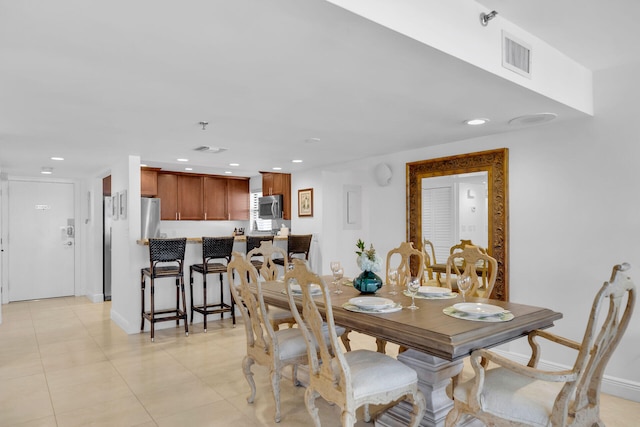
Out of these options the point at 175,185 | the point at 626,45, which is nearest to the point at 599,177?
the point at 626,45

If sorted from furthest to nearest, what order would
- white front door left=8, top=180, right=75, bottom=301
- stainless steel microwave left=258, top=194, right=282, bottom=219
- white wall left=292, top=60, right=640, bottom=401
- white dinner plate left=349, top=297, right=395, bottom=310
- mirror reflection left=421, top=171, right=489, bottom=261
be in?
1. stainless steel microwave left=258, top=194, right=282, bottom=219
2. white front door left=8, top=180, right=75, bottom=301
3. mirror reflection left=421, top=171, right=489, bottom=261
4. white wall left=292, top=60, right=640, bottom=401
5. white dinner plate left=349, top=297, right=395, bottom=310

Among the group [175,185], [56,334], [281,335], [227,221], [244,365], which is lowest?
[56,334]

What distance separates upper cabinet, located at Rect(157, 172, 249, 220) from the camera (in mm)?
7242

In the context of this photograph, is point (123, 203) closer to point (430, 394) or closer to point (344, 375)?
point (344, 375)

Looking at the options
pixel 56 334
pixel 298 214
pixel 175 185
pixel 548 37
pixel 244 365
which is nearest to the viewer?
pixel 548 37

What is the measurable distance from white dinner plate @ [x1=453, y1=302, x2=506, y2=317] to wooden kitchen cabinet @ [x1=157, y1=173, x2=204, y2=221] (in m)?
6.04

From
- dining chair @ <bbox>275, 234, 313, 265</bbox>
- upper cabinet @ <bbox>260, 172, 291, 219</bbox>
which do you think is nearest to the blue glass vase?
dining chair @ <bbox>275, 234, 313, 265</bbox>

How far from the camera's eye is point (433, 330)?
74.8 inches

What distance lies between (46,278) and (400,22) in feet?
24.0

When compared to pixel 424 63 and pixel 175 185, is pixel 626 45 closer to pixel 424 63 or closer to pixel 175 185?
pixel 424 63

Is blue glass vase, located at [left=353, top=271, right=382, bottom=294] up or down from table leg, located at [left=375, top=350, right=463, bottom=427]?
up

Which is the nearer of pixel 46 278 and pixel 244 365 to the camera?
pixel 244 365

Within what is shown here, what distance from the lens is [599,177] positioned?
3057 millimetres

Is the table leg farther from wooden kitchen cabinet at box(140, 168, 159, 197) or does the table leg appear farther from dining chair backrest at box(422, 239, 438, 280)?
wooden kitchen cabinet at box(140, 168, 159, 197)
